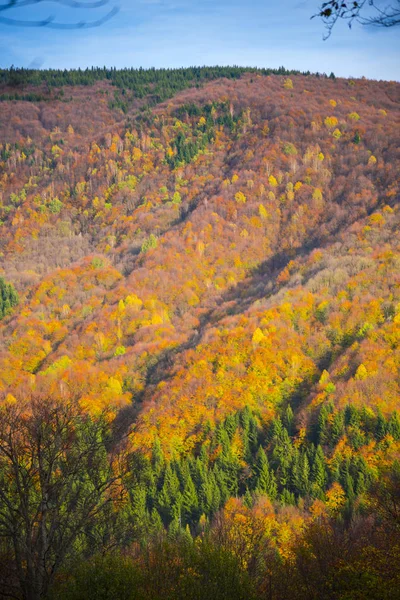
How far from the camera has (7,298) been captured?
170375 mm

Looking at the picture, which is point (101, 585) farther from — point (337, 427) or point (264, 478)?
point (337, 427)

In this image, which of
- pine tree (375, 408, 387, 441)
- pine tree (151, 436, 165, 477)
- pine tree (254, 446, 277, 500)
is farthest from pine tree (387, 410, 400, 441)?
pine tree (151, 436, 165, 477)

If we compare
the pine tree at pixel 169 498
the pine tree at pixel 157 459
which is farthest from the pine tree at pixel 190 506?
the pine tree at pixel 157 459

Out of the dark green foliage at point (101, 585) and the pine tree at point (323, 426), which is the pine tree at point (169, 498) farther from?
the dark green foliage at point (101, 585)

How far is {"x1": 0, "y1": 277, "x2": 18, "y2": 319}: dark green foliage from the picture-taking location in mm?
167500

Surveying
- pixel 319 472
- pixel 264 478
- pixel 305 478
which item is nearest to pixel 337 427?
pixel 319 472

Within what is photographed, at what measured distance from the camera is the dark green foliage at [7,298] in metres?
168

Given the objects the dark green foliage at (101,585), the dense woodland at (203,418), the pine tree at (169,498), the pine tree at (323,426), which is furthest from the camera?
the pine tree at (323,426)

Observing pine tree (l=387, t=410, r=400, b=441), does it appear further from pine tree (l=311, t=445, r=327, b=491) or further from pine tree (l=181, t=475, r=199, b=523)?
pine tree (l=181, t=475, r=199, b=523)

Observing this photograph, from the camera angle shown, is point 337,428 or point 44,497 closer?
point 44,497

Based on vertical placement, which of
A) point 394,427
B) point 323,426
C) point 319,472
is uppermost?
point 394,427

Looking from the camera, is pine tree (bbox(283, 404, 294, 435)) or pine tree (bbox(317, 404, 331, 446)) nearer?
pine tree (bbox(317, 404, 331, 446))

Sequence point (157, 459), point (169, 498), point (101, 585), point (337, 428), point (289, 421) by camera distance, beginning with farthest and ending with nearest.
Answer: point (289, 421), point (337, 428), point (157, 459), point (169, 498), point (101, 585)

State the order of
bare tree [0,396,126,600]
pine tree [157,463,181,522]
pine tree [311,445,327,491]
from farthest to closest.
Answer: pine tree [311,445,327,491] → pine tree [157,463,181,522] → bare tree [0,396,126,600]
